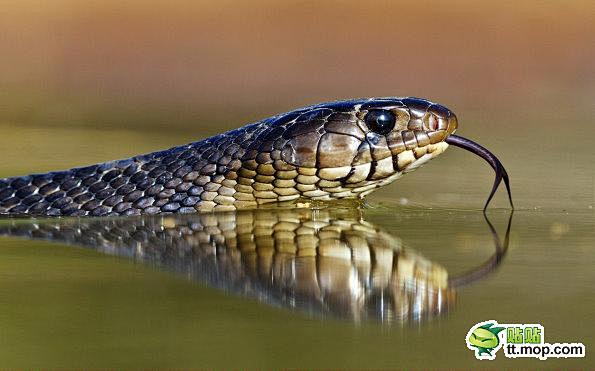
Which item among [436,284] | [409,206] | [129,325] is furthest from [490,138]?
[129,325]

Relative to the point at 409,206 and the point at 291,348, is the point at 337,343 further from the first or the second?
the point at 409,206

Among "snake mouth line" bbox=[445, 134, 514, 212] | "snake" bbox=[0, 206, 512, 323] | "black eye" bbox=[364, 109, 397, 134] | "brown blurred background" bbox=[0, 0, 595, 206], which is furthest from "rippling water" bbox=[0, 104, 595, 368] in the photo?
"brown blurred background" bbox=[0, 0, 595, 206]

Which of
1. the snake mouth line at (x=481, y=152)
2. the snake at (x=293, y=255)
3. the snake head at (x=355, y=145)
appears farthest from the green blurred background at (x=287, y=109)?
the snake head at (x=355, y=145)

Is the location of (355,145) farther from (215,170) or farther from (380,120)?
(215,170)

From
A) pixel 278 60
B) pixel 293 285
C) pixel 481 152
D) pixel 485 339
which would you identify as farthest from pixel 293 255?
pixel 278 60

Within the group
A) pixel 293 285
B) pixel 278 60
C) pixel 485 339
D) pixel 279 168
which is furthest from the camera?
pixel 278 60

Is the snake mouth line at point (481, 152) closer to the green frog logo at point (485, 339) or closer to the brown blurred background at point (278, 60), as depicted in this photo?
the green frog logo at point (485, 339)
